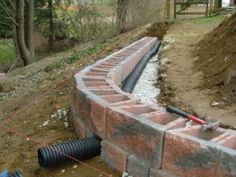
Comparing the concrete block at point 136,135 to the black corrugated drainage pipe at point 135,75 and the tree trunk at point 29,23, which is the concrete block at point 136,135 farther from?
the tree trunk at point 29,23

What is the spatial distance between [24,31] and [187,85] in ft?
37.0

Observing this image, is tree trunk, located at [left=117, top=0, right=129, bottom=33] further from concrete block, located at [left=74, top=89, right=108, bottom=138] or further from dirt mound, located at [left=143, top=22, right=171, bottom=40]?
concrete block, located at [left=74, top=89, right=108, bottom=138]

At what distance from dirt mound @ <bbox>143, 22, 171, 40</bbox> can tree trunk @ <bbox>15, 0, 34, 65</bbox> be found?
4.83m

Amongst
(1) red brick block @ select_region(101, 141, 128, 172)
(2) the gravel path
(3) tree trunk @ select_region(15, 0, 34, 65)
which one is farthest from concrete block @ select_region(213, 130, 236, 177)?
(3) tree trunk @ select_region(15, 0, 34, 65)

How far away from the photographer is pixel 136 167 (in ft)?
11.3

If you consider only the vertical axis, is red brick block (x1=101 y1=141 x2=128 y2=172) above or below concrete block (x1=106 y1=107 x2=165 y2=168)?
below

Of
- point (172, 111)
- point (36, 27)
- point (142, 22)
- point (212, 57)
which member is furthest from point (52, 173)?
point (36, 27)

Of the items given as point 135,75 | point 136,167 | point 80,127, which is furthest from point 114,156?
point 135,75

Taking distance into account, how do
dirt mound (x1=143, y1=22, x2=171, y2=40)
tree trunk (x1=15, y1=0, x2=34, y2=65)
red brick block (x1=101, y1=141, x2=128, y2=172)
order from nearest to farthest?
1. red brick block (x1=101, y1=141, x2=128, y2=172)
2. dirt mound (x1=143, y1=22, x2=171, y2=40)
3. tree trunk (x1=15, y1=0, x2=34, y2=65)

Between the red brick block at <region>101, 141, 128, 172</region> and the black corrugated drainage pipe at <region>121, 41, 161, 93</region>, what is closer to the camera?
the red brick block at <region>101, 141, 128, 172</region>

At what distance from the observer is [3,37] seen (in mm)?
20391

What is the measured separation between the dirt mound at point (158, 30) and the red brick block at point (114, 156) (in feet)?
23.5

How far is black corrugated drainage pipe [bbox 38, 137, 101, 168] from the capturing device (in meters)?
3.71

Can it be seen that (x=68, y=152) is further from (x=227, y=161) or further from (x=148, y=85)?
(x=148, y=85)
